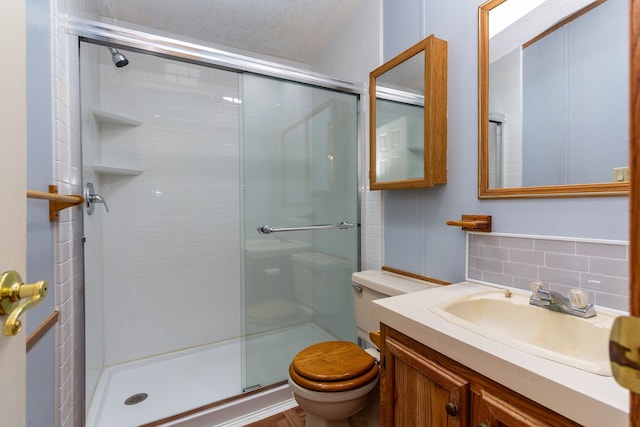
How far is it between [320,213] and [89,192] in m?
1.28

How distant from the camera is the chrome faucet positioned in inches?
31.4

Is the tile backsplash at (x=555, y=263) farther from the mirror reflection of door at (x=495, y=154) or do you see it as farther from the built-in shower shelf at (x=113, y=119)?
the built-in shower shelf at (x=113, y=119)

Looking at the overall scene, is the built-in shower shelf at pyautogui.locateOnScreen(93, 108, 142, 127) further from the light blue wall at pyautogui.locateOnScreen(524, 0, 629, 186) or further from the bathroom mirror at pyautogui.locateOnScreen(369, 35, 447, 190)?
the light blue wall at pyautogui.locateOnScreen(524, 0, 629, 186)

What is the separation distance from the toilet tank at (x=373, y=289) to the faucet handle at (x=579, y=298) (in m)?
0.57

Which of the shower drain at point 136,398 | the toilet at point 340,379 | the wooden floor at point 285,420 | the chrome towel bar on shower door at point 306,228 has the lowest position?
the wooden floor at point 285,420

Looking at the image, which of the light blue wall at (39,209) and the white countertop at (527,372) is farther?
the light blue wall at (39,209)

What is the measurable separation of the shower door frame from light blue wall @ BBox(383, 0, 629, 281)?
49 centimetres

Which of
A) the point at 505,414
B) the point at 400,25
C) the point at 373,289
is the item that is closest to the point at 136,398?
the point at 373,289

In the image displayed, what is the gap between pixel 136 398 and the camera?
66.1 inches

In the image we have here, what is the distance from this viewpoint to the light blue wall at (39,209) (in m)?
0.85

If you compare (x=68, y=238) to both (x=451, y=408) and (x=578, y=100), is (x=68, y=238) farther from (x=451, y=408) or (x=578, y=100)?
(x=578, y=100)

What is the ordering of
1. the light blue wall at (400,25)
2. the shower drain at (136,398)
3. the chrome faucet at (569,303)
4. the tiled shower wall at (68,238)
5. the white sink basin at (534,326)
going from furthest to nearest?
the shower drain at (136,398)
the light blue wall at (400,25)
the tiled shower wall at (68,238)
the chrome faucet at (569,303)
the white sink basin at (534,326)

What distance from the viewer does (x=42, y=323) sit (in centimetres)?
93

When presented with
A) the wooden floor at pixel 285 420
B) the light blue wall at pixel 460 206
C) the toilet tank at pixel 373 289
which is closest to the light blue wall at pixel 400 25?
the light blue wall at pixel 460 206
